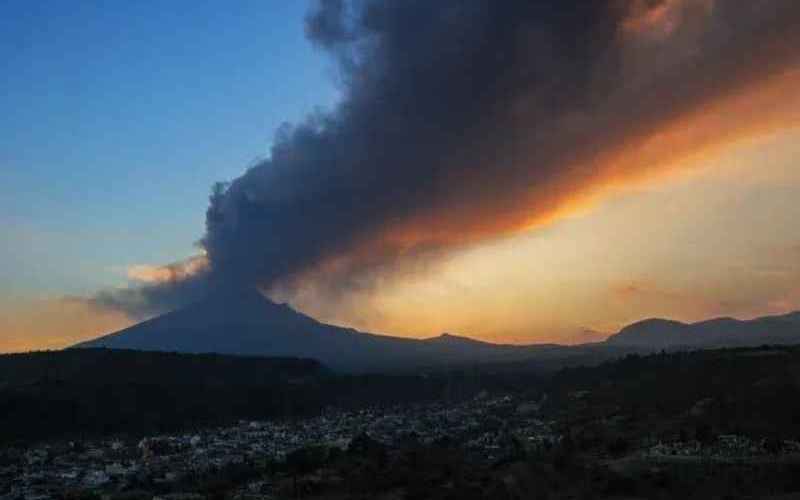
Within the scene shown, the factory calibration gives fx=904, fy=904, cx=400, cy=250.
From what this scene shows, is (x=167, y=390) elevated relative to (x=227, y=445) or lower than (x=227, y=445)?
elevated

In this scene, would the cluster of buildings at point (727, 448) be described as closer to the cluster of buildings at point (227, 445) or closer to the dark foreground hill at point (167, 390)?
the cluster of buildings at point (227, 445)

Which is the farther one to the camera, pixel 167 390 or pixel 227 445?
pixel 167 390

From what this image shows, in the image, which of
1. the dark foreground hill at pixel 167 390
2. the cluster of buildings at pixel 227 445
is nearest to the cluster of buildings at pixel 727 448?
the cluster of buildings at pixel 227 445

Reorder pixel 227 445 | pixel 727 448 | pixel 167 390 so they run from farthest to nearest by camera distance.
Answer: pixel 167 390
pixel 227 445
pixel 727 448

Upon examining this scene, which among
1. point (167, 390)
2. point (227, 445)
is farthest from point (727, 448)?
point (167, 390)

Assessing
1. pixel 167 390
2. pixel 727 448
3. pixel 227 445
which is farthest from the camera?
pixel 167 390

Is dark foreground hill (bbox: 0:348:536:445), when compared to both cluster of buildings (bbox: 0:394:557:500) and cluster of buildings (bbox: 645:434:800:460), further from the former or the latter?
cluster of buildings (bbox: 645:434:800:460)

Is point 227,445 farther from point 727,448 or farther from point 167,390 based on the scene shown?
point 727,448

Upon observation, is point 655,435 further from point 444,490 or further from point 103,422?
point 103,422

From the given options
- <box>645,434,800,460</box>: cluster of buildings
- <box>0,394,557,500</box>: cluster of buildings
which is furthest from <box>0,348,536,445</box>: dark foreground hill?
<box>645,434,800,460</box>: cluster of buildings
